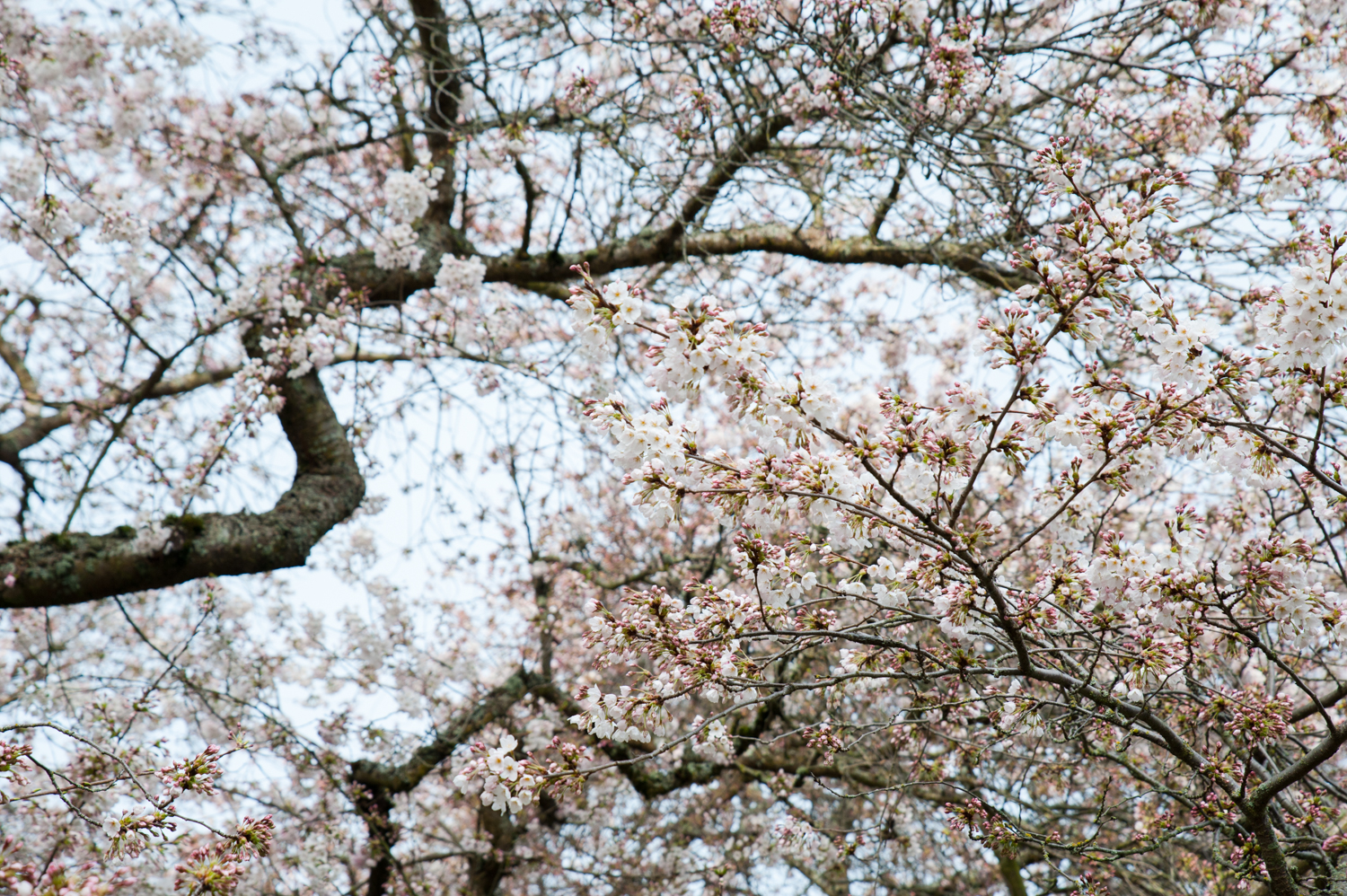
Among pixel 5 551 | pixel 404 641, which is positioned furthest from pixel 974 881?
pixel 5 551

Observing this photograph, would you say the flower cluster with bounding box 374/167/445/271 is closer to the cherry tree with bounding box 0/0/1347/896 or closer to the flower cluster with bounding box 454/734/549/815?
the cherry tree with bounding box 0/0/1347/896

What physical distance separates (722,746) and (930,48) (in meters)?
2.74

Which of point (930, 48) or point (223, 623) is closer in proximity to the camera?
point (930, 48)

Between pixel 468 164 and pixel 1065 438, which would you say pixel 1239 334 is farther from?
pixel 468 164

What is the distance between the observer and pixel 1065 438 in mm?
1811

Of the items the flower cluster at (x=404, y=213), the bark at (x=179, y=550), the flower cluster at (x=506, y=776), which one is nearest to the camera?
the flower cluster at (x=506, y=776)

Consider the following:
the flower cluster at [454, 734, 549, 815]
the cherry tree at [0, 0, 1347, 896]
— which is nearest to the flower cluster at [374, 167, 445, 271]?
the cherry tree at [0, 0, 1347, 896]

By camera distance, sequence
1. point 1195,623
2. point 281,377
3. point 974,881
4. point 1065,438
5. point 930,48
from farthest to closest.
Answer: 1. point 974,881
2. point 281,377
3. point 930,48
4. point 1195,623
5. point 1065,438

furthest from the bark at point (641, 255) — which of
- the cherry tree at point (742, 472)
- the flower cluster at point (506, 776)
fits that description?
the flower cluster at point (506, 776)

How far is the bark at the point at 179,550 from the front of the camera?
3432 millimetres

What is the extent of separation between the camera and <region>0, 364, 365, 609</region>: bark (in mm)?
3432

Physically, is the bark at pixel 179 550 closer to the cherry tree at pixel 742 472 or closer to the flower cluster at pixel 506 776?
the cherry tree at pixel 742 472

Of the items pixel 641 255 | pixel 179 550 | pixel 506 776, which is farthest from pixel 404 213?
pixel 506 776

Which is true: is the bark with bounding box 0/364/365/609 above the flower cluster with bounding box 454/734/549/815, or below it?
above
